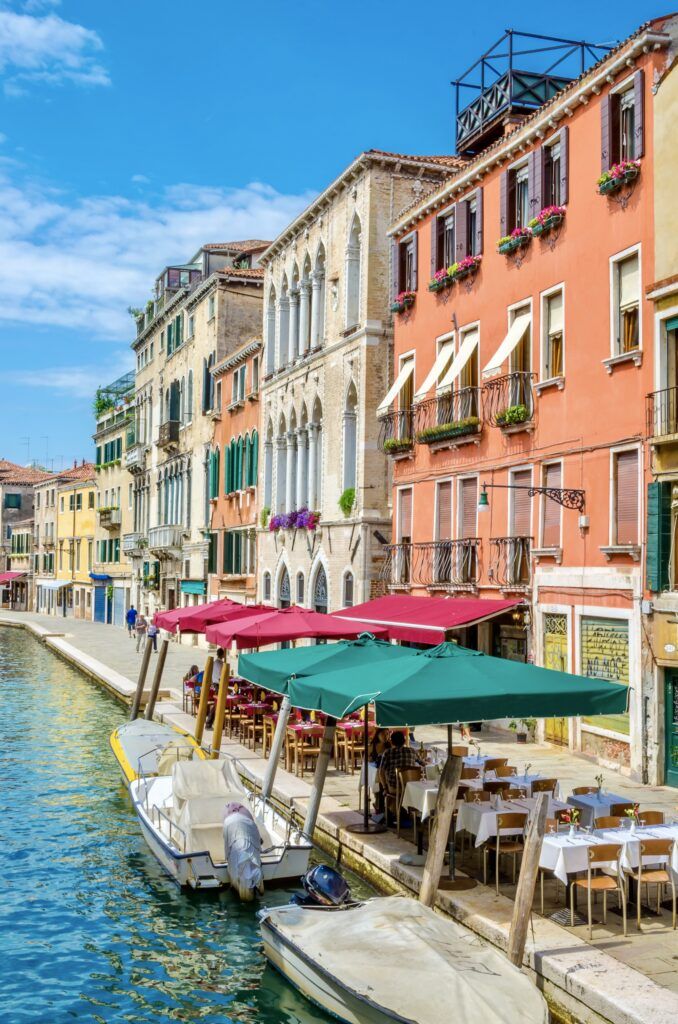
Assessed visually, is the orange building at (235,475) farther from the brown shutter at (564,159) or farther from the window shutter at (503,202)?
the brown shutter at (564,159)

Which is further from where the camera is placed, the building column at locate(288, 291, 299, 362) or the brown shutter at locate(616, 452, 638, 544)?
the building column at locate(288, 291, 299, 362)

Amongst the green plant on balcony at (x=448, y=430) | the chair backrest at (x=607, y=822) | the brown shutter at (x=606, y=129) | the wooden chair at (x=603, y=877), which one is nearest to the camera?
the wooden chair at (x=603, y=877)

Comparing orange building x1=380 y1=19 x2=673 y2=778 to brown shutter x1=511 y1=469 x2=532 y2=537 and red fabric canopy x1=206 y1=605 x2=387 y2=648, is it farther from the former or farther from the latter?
red fabric canopy x1=206 y1=605 x2=387 y2=648

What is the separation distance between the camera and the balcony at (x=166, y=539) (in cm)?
4850

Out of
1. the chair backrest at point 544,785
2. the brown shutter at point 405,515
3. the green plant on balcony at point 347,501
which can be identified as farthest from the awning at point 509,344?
the chair backrest at point 544,785

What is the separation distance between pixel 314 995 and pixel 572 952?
2.13 m

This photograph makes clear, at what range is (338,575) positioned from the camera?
96.5 ft

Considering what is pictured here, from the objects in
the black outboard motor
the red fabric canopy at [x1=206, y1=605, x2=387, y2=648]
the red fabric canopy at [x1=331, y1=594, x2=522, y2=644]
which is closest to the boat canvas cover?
the black outboard motor

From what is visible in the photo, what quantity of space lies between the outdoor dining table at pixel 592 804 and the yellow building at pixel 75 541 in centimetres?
6187

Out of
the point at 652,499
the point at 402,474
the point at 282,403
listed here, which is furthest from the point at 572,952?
the point at 282,403

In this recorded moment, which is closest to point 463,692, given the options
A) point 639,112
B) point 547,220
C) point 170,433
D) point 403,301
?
point 639,112

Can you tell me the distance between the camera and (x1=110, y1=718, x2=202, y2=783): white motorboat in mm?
16984

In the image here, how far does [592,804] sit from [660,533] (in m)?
5.86

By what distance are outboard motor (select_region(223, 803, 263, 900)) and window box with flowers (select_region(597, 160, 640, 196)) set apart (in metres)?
11.2
